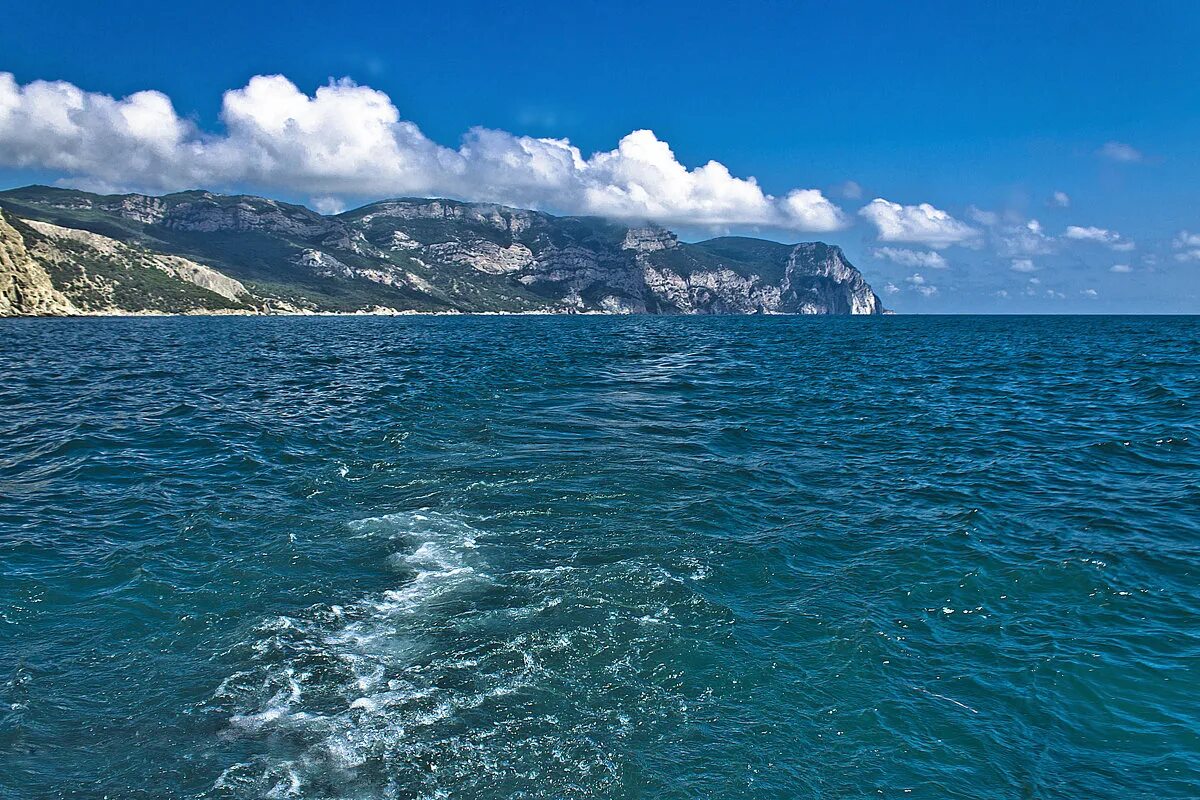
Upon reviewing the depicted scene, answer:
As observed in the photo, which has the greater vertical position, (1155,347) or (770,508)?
(1155,347)

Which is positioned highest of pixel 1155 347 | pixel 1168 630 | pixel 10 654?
pixel 1155 347

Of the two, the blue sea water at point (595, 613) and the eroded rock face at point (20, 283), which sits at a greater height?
the eroded rock face at point (20, 283)

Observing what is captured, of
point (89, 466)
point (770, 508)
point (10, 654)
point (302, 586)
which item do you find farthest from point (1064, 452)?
point (89, 466)

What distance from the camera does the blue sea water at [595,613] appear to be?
27.3ft

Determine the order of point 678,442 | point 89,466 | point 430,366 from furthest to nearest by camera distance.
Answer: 1. point 430,366
2. point 678,442
3. point 89,466

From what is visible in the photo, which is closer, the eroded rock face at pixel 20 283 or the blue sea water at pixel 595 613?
the blue sea water at pixel 595 613

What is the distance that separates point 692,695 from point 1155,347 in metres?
95.6

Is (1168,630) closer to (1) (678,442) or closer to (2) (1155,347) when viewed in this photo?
(1) (678,442)

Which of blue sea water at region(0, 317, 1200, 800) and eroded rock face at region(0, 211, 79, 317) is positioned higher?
eroded rock face at region(0, 211, 79, 317)

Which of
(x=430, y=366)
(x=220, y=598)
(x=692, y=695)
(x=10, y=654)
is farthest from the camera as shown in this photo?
(x=430, y=366)

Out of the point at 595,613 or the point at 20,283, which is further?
the point at 20,283

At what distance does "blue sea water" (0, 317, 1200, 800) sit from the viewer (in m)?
8.34

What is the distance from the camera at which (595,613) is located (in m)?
12.2

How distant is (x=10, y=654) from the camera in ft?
34.4
